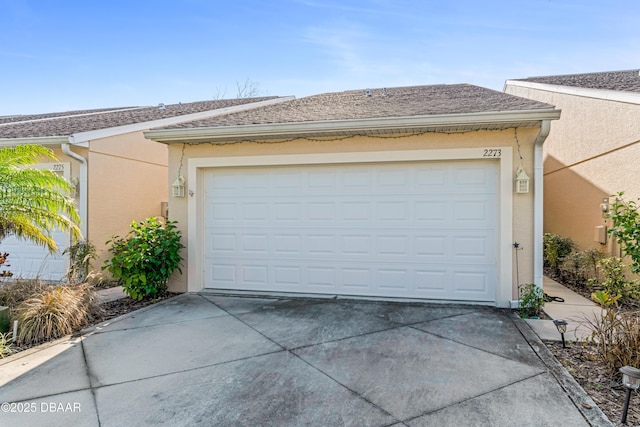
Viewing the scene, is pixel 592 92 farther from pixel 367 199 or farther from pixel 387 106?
pixel 367 199

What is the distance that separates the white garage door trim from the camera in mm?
Answer: 5500

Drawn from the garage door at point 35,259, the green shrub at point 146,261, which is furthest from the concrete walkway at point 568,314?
the garage door at point 35,259

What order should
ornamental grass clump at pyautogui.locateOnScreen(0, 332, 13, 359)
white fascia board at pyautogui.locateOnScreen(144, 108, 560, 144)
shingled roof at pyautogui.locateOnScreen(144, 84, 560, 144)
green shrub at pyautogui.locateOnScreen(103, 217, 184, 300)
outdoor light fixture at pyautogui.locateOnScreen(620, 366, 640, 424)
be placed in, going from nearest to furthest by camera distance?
outdoor light fixture at pyautogui.locateOnScreen(620, 366, 640, 424)
ornamental grass clump at pyautogui.locateOnScreen(0, 332, 13, 359)
white fascia board at pyautogui.locateOnScreen(144, 108, 560, 144)
shingled roof at pyautogui.locateOnScreen(144, 84, 560, 144)
green shrub at pyautogui.locateOnScreen(103, 217, 184, 300)

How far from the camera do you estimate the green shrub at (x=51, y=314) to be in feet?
14.1

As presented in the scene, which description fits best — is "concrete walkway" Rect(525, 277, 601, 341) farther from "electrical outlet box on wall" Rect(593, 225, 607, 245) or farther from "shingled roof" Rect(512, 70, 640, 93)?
"shingled roof" Rect(512, 70, 640, 93)

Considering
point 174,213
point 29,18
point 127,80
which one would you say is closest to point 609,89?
point 174,213

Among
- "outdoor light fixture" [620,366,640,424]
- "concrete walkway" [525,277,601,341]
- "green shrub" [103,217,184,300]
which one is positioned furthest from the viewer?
"green shrub" [103,217,184,300]

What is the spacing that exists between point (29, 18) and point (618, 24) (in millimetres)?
13482


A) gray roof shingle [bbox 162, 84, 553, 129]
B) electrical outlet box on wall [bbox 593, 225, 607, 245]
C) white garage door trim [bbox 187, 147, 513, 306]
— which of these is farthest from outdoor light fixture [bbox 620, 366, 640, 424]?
electrical outlet box on wall [bbox 593, 225, 607, 245]

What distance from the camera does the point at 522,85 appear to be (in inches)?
429

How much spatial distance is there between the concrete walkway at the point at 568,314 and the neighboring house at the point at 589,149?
1.33 meters

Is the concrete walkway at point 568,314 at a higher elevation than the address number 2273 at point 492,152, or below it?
below

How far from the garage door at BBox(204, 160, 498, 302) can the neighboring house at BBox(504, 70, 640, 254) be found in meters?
2.96

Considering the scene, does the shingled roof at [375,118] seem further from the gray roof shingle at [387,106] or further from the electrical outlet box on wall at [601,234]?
the electrical outlet box on wall at [601,234]
